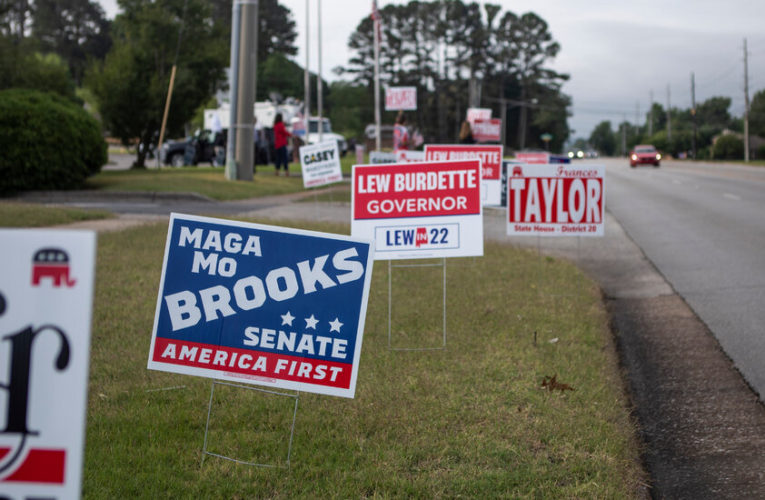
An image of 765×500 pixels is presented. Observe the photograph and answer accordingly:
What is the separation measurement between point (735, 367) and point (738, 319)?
176 centimetres

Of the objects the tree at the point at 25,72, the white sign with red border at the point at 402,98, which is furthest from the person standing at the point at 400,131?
the tree at the point at 25,72

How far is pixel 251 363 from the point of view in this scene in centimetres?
426

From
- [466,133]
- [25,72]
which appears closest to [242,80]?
[466,133]

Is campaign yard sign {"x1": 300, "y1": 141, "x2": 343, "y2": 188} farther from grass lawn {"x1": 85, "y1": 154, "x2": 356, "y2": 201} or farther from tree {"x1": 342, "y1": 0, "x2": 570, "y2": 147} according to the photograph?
tree {"x1": 342, "y1": 0, "x2": 570, "y2": 147}

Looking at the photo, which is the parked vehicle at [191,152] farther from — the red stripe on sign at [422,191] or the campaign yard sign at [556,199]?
the red stripe on sign at [422,191]

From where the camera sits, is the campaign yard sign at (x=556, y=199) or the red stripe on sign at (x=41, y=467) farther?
the campaign yard sign at (x=556, y=199)

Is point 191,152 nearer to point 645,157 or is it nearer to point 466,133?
point 466,133

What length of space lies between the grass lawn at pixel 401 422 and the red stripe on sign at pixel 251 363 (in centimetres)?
40

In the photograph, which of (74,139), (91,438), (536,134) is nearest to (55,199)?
(74,139)

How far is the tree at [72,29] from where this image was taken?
350 feet

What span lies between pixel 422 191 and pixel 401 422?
2.47 metres

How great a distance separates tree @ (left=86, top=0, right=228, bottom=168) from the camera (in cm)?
2592

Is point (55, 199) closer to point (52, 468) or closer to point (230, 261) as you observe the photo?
point (230, 261)

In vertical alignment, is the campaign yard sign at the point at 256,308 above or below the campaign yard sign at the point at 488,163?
below
